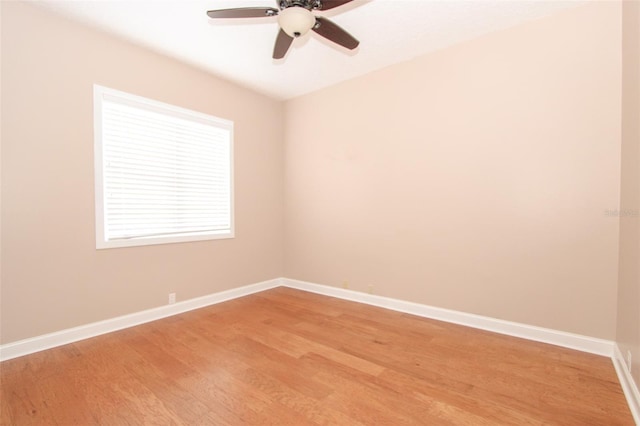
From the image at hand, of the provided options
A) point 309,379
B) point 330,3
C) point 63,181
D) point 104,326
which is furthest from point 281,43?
point 104,326

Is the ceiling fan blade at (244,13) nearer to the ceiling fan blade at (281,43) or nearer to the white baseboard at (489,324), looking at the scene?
the ceiling fan blade at (281,43)

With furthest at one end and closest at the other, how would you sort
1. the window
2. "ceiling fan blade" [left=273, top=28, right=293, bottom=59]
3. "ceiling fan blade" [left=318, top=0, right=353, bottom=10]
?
the window, "ceiling fan blade" [left=273, top=28, right=293, bottom=59], "ceiling fan blade" [left=318, top=0, right=353, bottom=10]

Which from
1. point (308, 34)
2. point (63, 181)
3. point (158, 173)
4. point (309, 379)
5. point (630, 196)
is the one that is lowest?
point (309, 379)

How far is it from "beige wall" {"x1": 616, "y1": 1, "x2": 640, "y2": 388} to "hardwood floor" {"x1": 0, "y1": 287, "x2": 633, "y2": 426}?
386mm

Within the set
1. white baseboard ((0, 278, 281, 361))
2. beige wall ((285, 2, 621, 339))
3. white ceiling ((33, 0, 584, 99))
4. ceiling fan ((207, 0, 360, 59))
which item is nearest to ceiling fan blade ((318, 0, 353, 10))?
ceiling fan ((207, 0, 360, 59))

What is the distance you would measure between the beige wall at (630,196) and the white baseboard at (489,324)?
0.79ft

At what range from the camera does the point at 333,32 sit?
2.22 m

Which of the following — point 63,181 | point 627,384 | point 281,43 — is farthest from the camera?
point 63,181

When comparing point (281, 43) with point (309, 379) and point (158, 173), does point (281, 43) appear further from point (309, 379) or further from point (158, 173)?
point (309, 379)

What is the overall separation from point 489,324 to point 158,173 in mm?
3765

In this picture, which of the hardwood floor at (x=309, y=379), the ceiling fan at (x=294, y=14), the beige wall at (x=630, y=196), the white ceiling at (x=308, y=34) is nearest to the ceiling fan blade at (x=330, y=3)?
the ceiling fan at (x=294, y=14)

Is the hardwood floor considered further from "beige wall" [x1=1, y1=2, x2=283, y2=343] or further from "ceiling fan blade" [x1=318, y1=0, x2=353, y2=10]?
"ceiling fan blade" [x1=318, y1=0, x2=353, y2=10]

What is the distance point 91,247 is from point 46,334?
0.77 metres

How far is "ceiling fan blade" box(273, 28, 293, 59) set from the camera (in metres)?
2.22
